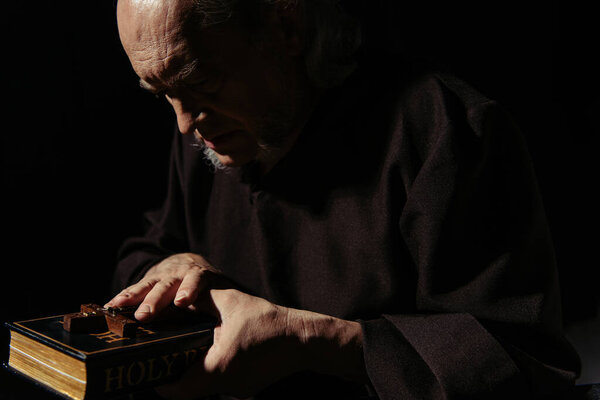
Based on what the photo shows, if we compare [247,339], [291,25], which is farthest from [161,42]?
[247,339]

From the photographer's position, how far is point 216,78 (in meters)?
1.18

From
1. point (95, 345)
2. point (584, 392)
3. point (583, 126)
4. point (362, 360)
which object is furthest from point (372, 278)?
point (583, 126)

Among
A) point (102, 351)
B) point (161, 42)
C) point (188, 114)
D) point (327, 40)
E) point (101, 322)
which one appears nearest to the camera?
point (102, 351)

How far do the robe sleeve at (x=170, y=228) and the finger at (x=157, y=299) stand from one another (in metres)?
0.44

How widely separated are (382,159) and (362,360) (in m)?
0.43

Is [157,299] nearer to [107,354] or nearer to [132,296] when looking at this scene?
[132,296]

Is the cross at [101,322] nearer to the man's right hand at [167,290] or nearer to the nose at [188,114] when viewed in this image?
the man's right hand at [167,290]

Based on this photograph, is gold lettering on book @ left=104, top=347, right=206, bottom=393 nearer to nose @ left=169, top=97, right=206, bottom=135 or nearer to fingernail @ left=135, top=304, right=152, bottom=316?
fingernail @ left=135, top=304, right=152, bottom=316

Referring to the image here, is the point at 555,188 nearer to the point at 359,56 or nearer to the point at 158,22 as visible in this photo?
the point at 359,56

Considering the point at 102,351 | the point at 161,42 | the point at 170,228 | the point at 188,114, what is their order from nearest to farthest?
the point at 102,351
the point at 161,42
the point at 188,114
the point at 170,228

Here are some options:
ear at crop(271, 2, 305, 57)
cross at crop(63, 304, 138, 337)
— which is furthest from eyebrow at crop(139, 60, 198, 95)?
cross at crop(63, 304, 138, 337)

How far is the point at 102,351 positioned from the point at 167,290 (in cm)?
26

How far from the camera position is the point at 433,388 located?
3.52 ft

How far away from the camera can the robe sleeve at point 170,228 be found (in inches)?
63.6
